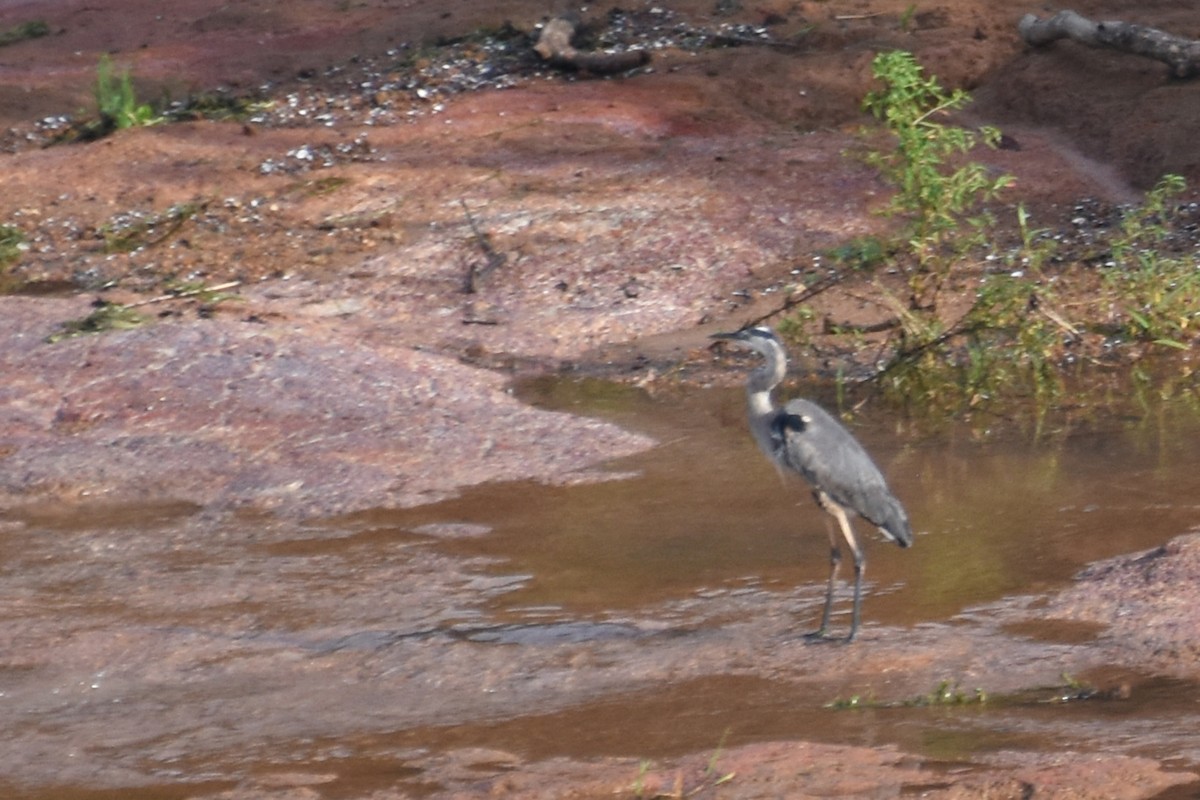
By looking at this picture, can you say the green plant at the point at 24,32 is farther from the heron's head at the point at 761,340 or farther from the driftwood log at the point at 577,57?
the heron's head at the point at 761,340

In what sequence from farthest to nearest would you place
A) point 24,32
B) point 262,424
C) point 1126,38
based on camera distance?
1. point 24,32
2. point 1126,38
3. point 262,424

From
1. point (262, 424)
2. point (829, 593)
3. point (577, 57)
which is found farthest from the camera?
point (577, 57)

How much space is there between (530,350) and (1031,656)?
5204mm

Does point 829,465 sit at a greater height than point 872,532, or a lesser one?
greater

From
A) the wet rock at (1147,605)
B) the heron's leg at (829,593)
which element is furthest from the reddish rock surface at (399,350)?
the heron's leg at (829,593)

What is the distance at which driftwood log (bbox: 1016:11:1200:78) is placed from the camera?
1293cm

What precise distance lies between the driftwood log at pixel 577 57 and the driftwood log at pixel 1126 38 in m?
3.26

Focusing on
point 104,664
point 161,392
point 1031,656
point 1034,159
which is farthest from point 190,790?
point 1034,159

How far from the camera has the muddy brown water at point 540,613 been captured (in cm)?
510

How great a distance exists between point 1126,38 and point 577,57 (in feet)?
14.7

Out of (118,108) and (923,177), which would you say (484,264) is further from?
(118,108)

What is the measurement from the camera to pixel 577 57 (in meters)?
15.0

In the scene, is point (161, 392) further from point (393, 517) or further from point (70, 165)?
point (70, 165)

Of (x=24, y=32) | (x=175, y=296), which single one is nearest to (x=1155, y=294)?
(x=175, y=296)
